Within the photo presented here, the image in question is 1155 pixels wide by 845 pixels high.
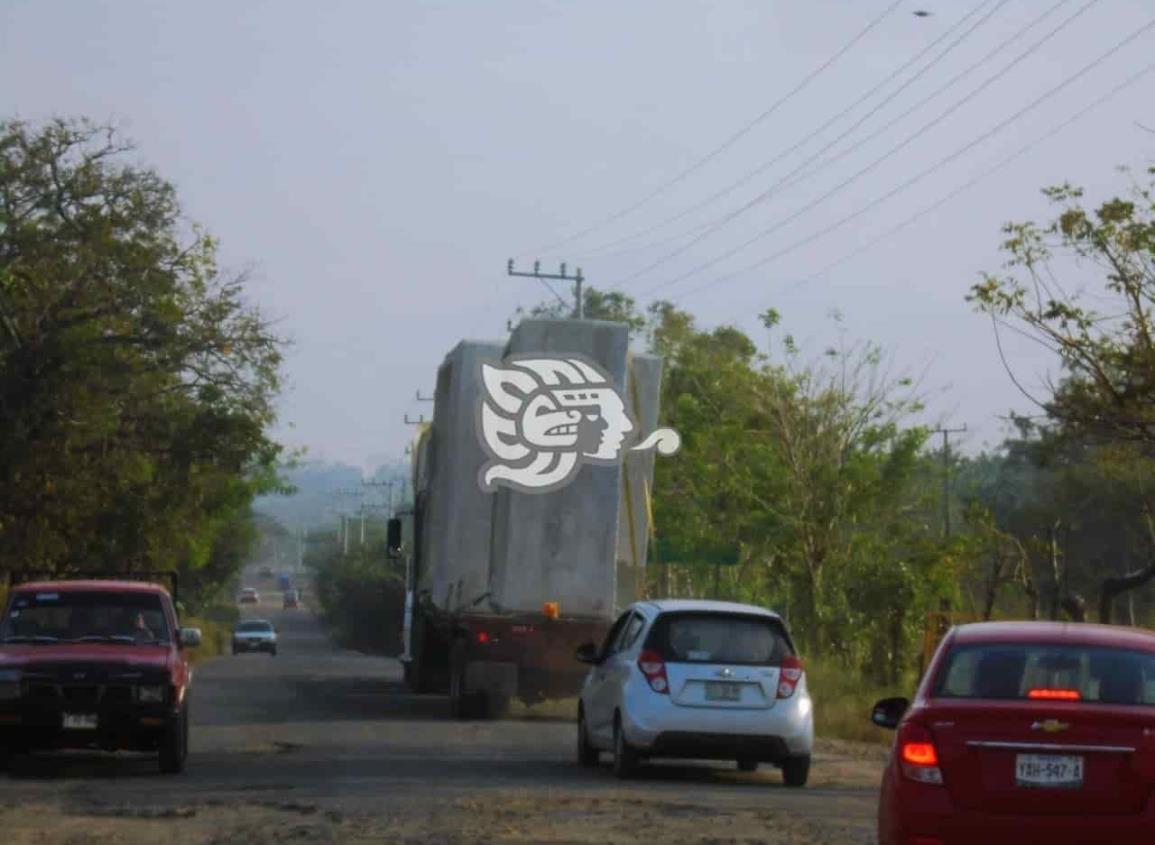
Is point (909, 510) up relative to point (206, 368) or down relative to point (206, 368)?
down

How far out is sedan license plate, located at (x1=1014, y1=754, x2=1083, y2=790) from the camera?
34.1 ft

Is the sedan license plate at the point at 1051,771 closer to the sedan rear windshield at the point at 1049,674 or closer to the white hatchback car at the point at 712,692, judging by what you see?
the sedan rear windshield at the point at 1049,674

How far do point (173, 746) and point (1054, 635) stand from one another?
29.8 ft

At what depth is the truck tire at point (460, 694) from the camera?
25.2 metres

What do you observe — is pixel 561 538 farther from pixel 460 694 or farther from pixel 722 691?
pixel 722 691

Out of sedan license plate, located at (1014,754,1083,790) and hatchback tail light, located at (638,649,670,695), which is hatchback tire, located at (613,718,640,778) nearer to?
hatchback tail light, located at (638,649,670,695)

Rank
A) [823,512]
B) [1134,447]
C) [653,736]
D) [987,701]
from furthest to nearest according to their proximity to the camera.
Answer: [823,512], [1134,447], [653,736], [987,701]

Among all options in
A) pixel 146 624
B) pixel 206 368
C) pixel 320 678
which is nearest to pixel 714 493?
pixel 320 678

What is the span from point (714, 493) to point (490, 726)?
48.9ft

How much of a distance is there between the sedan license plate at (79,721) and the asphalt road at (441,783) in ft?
1.52

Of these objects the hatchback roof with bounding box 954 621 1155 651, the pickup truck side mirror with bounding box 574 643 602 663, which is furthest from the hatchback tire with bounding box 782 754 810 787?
the hatchback roof with bounding box 954 621 1155 651

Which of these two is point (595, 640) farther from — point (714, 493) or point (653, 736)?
point (714, 493)

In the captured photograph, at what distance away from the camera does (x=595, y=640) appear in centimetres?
2495

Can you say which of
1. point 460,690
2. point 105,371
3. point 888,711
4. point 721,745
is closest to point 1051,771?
point 888,711
